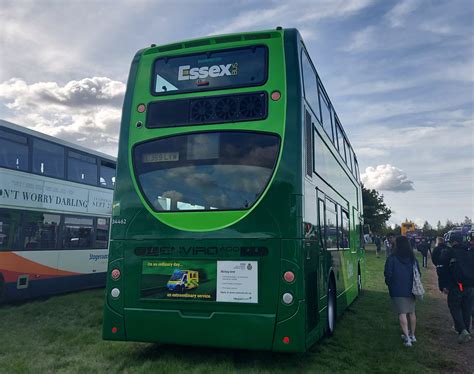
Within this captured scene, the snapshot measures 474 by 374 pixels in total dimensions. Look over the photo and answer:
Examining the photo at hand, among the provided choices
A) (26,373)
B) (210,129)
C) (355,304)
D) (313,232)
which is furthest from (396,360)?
(355,304)

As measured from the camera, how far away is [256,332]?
5.93 m

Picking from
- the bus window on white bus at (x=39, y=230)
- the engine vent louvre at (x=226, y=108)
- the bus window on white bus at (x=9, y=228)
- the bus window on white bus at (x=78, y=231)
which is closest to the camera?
the engine vent louvre at (x=226, y=108)

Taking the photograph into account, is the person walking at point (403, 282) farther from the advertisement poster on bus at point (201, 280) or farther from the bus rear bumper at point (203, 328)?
the advertisement poster on bus at point (201, 280)

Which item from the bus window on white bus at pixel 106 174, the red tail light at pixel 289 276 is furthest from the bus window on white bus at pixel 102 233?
the red tail light at pixel 289 276

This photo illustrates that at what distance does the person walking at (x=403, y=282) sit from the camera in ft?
26.2

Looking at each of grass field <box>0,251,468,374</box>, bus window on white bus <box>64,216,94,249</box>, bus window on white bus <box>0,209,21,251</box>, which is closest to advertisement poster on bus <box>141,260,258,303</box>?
grass field <box>0,251,468,374</box>

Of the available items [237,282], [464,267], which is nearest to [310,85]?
[237,282]

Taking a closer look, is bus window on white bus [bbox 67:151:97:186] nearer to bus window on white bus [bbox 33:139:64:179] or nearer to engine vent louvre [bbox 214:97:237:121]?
bus window on white bus [bbox 33:139:64:179]

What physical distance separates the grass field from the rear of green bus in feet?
1.59

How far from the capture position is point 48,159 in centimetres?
1260

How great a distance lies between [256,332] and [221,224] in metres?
1.44

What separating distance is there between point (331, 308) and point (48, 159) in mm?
8433

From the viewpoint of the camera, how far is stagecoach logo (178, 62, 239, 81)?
679 centimetres

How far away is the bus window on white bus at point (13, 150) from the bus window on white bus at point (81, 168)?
168cm
